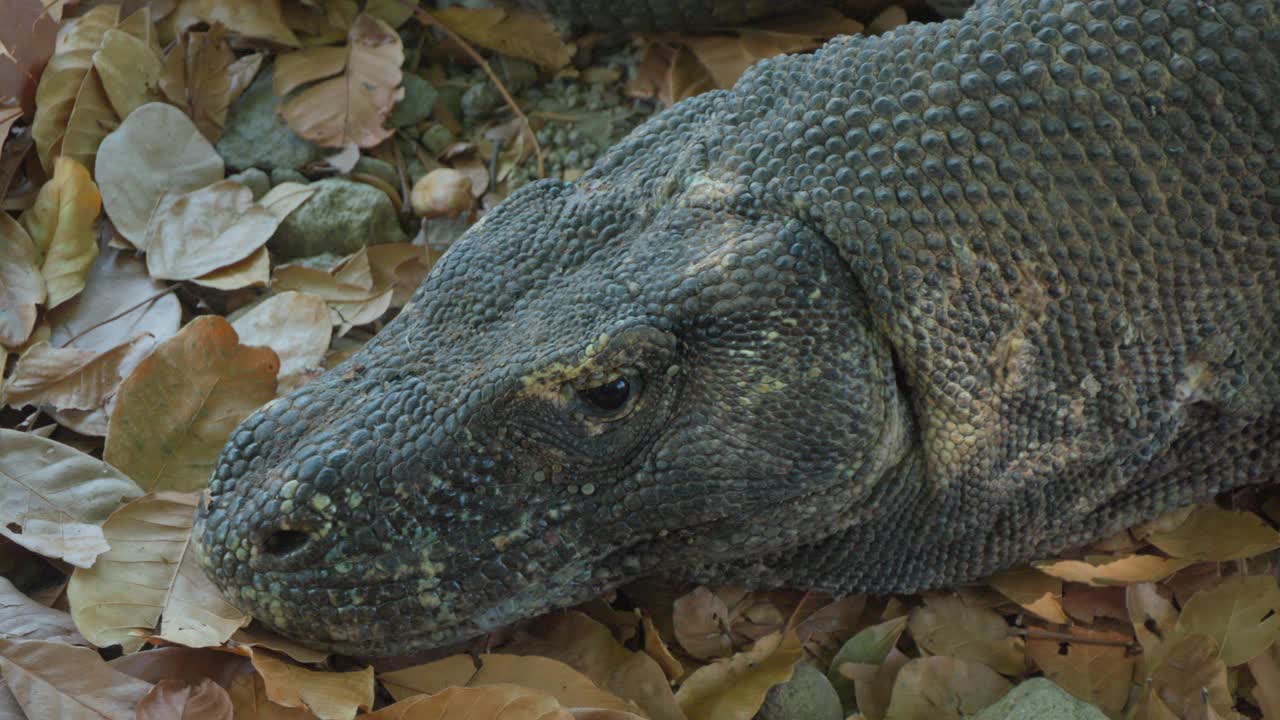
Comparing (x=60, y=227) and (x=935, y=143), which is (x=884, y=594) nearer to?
(x=935, y=143)

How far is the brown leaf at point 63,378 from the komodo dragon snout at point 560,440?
0.70 m

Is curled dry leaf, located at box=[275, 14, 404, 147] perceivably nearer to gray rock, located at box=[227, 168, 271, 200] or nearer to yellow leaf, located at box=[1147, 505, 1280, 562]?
gray rock, located at box=[227, 168, 271, 200]

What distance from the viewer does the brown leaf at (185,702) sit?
206 cm

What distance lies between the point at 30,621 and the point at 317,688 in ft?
1.76

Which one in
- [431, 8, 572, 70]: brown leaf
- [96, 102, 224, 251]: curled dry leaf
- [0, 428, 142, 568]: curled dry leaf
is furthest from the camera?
[431, 8, 572, 70]: brown leaf

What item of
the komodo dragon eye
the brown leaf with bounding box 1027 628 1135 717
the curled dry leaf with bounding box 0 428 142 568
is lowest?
the brown leaf with bounding box 1027 628 1135 717

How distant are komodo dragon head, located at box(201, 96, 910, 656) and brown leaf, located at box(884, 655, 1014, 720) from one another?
0.41 meters

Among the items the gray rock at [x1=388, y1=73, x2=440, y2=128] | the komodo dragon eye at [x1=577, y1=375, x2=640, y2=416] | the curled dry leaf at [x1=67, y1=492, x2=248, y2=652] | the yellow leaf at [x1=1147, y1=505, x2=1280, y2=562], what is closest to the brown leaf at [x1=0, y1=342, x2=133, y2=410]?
the curled dry leaf at [x1=67, y1=492, x2=248, y2=652]

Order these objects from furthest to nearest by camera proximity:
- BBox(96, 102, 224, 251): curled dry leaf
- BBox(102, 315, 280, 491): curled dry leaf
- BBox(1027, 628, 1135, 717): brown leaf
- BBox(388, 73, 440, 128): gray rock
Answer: BBox(388, 73, 440, 128): gray rock
BBox(96, 102, 224, 251): curled dry leaf
BBox(102, 315, 280, 491): curled dry leaf
BBox(1027, 628, 1135, 717): brown leaf

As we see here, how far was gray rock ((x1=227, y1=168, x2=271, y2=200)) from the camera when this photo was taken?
329cm

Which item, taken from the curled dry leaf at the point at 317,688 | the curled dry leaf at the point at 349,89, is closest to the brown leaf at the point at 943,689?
the curled dry leaf at the point at 317,688

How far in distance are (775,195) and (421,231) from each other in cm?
140

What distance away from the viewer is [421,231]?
3.33m

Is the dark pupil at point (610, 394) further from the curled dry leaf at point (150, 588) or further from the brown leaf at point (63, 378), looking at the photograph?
the brown leaf at point (63, 378)
